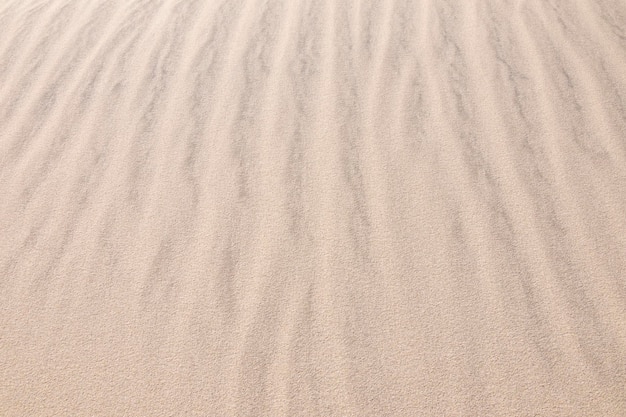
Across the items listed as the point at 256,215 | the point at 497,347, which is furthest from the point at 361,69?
the point at 497,347

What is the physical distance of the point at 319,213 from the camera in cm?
214

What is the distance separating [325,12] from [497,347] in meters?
2.24

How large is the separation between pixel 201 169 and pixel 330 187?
0.56 meters

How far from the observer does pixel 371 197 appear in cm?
219

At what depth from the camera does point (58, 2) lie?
3492mm

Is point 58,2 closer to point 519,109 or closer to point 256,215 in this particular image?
point 256,215

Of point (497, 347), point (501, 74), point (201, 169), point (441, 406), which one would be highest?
point (501, 74)

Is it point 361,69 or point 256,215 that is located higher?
point 361,69

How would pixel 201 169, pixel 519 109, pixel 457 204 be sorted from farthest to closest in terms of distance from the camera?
pixel 519 109, pixel 201 169, pixel 457 204

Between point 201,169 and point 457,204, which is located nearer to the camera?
point 457,204

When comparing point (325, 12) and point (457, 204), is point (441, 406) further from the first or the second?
point (325, 12)

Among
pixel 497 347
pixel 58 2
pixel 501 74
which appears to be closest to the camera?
pixel 497 347

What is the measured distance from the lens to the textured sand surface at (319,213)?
1670mm

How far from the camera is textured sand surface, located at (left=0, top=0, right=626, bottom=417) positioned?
167 cm
